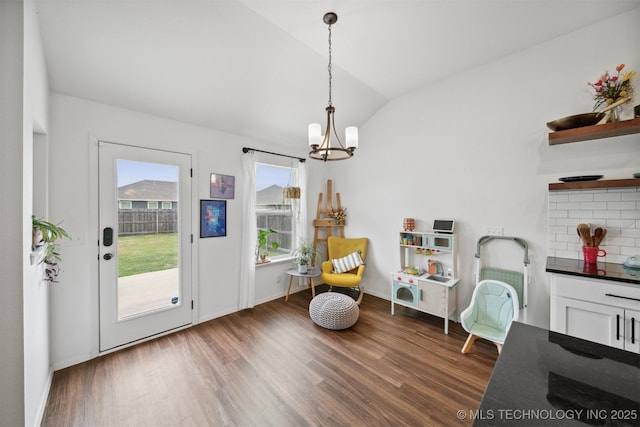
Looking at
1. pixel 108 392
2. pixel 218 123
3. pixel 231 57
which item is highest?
pixel 231 57

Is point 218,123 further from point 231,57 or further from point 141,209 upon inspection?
point 141,209

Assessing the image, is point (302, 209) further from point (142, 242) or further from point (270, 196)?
point (142, 242)

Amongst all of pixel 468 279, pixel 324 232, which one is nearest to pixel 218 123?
pixel 324 232

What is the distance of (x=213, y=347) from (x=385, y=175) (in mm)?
3135

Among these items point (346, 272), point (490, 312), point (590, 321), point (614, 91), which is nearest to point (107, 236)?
point (346, 272)

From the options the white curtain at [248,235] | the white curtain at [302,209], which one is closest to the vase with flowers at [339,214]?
the white curtain at [302,209]

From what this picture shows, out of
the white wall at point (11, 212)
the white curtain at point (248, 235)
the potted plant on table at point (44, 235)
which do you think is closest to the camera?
the white wall at point (11, 212)

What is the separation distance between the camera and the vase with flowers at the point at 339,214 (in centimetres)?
423

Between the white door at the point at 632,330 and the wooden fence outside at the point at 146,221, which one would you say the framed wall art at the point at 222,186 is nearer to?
the wooden fence outside at the point at 146,221

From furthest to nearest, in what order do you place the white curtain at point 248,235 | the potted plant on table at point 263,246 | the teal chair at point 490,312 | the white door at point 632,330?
the potted plant on table at point 263,246 < the white curtain at point 248,235 < the teal chair at point 490,312 < the white door at point 632,330

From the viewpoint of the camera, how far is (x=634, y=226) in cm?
200

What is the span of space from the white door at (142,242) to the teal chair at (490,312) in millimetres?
3106

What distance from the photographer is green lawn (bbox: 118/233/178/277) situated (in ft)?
8.12

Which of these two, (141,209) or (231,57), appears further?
(141,209)
